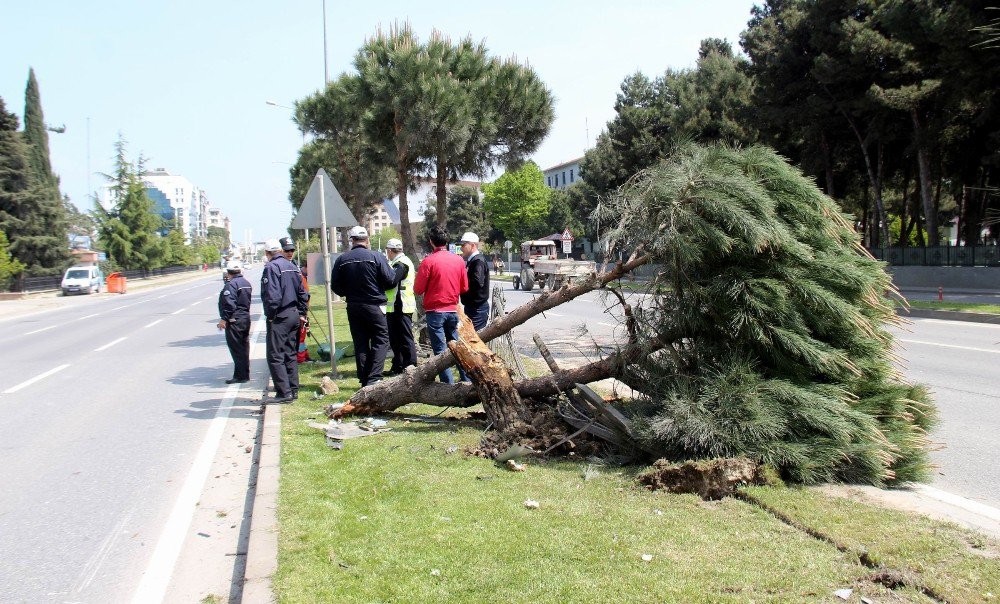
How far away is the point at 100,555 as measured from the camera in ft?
14.5

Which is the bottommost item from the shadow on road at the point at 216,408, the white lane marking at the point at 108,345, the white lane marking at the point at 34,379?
the white lane marking at the point at 108,345

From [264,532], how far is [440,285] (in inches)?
161

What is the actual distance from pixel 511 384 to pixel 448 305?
2155 millimetres

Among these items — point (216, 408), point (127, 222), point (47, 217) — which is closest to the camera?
point (216, 408)

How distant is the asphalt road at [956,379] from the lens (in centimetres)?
514

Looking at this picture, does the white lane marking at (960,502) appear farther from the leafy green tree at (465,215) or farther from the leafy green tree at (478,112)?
the leafy green tree at (465,215)

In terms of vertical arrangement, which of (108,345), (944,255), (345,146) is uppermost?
(345,146)

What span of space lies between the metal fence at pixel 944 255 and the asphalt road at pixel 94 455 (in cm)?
2344

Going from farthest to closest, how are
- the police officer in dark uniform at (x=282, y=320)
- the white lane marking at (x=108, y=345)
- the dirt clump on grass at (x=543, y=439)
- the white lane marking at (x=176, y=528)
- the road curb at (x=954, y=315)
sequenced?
the road curb at (x=954, y=315), the white lane marking at (x=108, y=345), the police officer in dark uniform at (x=282, y=320), the dirt clump on grass at (x=543, y=439), the white lane marking at (x=176, y=528)

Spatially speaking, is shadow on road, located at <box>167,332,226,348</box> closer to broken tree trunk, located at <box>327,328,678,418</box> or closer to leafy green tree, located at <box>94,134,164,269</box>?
broken tree trunk, located at <box>327,328,678,418</box>

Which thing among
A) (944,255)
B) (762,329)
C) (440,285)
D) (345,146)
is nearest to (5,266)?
(345,146)

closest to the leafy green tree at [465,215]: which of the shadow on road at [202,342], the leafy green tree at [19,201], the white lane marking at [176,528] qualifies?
the leafy green tree at [19,201]

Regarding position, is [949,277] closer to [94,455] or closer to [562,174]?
[94,455]

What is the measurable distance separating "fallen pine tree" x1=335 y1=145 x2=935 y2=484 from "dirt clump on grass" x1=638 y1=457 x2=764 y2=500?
12 centimetres
